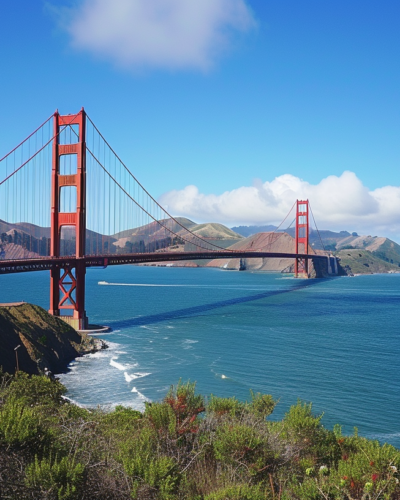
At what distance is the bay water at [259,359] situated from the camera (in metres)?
22.0

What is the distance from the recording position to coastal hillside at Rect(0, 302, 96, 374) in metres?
26.4

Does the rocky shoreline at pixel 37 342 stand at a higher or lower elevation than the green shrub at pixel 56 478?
lower

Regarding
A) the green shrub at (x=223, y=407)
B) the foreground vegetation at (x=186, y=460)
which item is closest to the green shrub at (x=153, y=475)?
the foreground vegetation at (x=186, y=460)

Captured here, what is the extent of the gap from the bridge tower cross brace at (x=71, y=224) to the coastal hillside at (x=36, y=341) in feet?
11.3

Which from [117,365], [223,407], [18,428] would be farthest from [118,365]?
[18,428]

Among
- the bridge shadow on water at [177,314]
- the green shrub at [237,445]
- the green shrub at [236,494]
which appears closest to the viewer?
the green shrub at [236,494]

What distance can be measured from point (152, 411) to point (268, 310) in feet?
143

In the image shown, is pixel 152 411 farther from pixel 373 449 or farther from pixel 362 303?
pixel 362 303

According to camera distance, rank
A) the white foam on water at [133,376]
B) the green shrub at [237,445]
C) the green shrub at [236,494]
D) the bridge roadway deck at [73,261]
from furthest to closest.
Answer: the bridge roadway deck at [73,261] → the white foam on water at [133,376] → the green shrub at [237,445] → the green shrub at [236,494]

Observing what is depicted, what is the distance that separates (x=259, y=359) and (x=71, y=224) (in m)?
18.6

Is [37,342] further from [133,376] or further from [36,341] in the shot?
[133,376]

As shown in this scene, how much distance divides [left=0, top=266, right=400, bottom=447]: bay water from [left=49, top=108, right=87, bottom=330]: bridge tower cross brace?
4.05 meters

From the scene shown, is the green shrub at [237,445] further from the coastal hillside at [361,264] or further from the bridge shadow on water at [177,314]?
the coastal hillside at [361,264]

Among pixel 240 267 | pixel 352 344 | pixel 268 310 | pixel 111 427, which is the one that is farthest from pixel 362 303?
pixel 240 267
